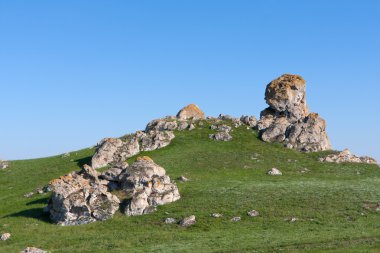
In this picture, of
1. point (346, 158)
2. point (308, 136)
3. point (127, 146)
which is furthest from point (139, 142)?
point (346, 158)

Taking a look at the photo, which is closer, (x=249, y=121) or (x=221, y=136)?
(x=221, y=136)

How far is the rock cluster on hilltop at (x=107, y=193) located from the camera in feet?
184

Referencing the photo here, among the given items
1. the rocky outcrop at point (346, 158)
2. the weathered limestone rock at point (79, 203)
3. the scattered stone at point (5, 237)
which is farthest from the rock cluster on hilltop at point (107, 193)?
the rocky outcrop at point (346, 158)

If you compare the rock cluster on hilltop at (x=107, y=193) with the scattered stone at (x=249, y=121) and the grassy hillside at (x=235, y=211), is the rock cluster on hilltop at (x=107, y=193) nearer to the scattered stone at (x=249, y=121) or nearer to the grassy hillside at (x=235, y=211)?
the grassy hillside at (x=235, y=211)

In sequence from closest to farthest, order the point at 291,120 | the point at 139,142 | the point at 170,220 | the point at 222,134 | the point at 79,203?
the point at 170,220 → the point at 79,203 → the point at 222,134 → the point at 139,142 → the point at 291,120

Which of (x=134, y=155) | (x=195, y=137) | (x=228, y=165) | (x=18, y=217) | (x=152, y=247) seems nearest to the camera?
(x=152, y=247)

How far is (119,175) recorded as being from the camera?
65375 mm

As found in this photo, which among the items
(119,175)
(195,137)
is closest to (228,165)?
(195,137)

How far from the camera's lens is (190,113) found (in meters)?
114

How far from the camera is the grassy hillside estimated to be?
144ft

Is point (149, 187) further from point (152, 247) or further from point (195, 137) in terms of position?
point (195, 137)

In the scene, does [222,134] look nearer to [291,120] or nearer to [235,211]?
[291,120]

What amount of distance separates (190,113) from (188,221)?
64.5m

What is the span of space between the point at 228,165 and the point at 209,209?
2523cm
